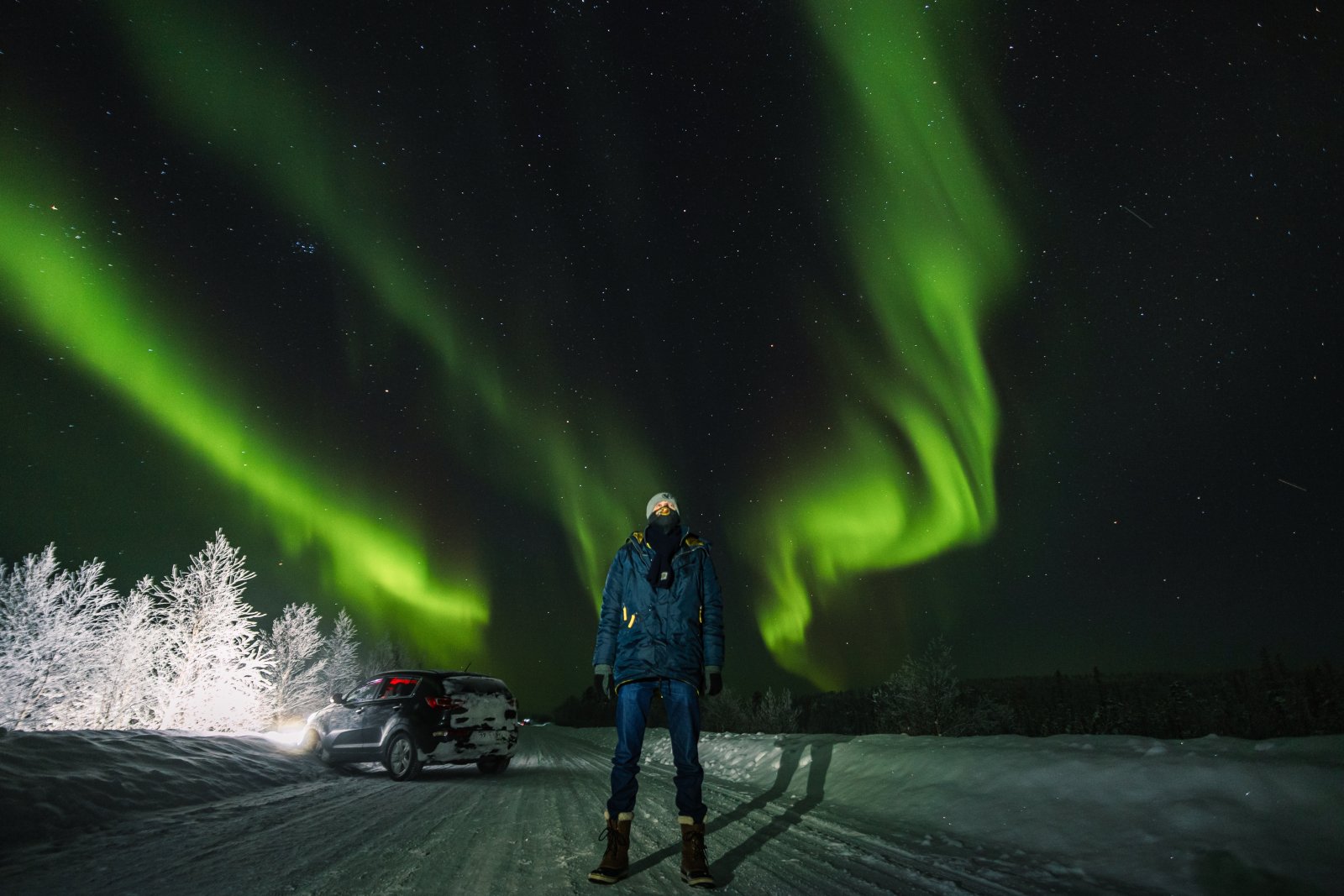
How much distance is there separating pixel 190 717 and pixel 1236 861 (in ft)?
137

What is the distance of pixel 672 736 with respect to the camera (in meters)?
4.07

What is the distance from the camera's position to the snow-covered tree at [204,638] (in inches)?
1254

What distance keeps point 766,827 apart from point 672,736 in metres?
2.20

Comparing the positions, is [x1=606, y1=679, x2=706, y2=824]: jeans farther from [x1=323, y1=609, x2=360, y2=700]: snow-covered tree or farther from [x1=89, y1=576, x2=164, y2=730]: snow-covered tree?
[x1=323, y1=609, x2=360, y2=700]: snow-covered tree

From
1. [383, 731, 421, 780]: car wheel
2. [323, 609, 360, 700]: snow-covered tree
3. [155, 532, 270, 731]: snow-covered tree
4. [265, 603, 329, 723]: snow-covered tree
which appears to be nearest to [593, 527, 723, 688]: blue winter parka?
[383, 731, 421, 780]: car wheel

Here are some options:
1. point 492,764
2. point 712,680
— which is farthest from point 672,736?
point 492,764

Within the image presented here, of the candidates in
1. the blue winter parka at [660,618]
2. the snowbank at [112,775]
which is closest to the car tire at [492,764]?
the snowbank at [112,775]

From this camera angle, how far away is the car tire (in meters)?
10.6


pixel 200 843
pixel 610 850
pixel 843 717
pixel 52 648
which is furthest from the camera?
pixel 843 717

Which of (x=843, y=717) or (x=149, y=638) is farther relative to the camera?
(x=843, y=717)

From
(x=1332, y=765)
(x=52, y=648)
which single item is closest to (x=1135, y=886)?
(x=1332, y=765)

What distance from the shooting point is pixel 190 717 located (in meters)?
32.9

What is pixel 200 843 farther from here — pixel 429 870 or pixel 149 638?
pixel 149 638

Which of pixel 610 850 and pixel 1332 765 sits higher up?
pixel 1332 765
